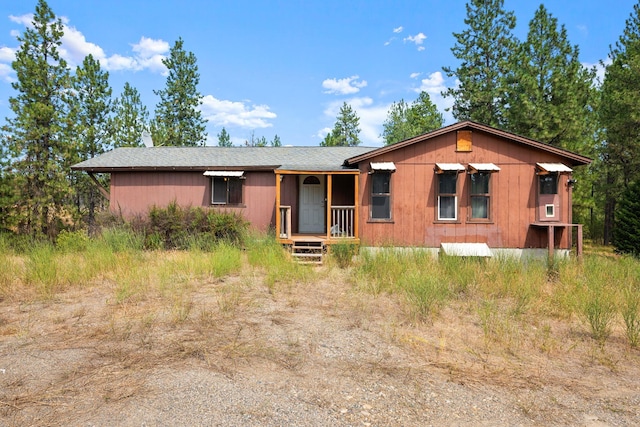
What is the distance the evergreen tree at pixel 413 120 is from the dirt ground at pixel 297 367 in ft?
75.4

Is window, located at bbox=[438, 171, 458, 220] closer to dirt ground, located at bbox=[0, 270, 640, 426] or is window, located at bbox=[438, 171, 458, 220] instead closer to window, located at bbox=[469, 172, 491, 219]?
window, located at bbox=[469, 172, 491, 219]

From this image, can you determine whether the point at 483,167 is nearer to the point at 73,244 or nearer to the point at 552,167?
the point at 552,167

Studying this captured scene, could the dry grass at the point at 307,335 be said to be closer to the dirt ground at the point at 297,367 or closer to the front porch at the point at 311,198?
the dirt ground at the point at 297,367

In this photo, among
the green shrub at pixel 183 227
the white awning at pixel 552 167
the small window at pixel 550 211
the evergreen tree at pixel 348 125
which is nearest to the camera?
the white awning at pixel 552 167

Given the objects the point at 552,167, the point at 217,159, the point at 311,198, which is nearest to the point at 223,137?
the point at 217,159

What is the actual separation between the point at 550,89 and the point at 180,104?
23.1 m

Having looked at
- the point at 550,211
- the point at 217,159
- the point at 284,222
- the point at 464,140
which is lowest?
the point at 284,222

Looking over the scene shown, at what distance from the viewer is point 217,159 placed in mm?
13438

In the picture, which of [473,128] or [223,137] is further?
[223,137]

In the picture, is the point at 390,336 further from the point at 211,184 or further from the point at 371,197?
the point at 211,184

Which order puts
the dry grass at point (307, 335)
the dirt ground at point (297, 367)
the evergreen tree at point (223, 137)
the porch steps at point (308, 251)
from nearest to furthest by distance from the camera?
the dirt ground at point (297, 367), the dry grass at point (307, 335), the porch steps at point (308, 251), the evergreen tree at point (223, 137)

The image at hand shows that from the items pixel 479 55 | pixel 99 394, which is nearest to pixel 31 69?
pixel 99 394

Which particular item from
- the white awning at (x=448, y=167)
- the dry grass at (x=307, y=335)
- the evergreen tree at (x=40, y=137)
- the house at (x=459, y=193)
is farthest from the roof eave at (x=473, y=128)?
the evergreen tree at (x=40, y=137)

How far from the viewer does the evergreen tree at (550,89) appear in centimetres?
1495
